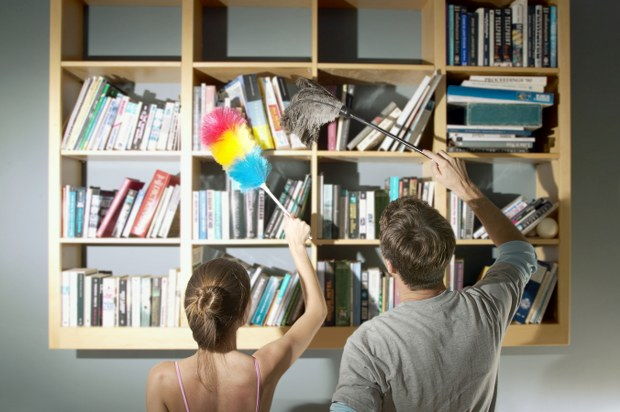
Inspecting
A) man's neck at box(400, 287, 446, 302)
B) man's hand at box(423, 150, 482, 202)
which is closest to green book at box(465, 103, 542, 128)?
man's hand at box(423, 150, 482, 202)

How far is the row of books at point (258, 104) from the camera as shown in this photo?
2273 millimetres

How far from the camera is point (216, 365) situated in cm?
149

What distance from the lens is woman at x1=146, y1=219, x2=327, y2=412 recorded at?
4.80ft

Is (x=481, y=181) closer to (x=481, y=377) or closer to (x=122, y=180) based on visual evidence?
(x=481, y=377)

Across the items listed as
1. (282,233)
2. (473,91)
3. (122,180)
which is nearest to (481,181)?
(473,91)

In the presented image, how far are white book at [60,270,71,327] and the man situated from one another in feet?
4.86

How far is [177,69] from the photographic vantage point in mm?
2334

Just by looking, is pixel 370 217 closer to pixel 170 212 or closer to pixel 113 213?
pixel 170 212

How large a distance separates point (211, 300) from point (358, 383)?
482mm

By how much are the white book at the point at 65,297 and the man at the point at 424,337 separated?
4.86 feet

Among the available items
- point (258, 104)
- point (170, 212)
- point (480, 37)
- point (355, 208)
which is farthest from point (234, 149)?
point (480, 37)

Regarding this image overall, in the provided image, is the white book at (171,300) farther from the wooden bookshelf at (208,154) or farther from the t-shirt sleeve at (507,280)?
the t-shirt sleeve at (507,280)

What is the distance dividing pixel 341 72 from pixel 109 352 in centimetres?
180

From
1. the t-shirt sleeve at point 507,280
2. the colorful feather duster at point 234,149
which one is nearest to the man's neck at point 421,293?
the t-shirt sleeve at point 507,280
